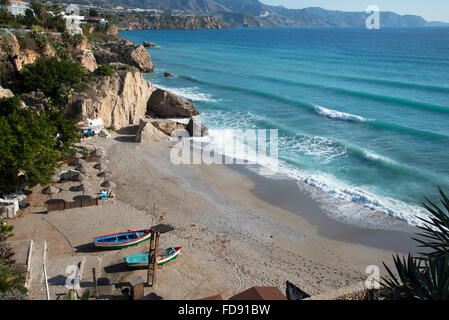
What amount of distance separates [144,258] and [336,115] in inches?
1088

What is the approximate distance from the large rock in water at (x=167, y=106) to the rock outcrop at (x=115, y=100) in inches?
41.9

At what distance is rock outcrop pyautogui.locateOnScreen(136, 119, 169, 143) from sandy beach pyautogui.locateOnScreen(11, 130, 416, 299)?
4616 millimetres

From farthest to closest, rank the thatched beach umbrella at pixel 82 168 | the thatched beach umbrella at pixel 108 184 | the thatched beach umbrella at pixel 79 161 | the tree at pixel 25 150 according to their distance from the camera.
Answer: the thatched beach umbrella at pixel 79 161, the thatched beach umbrella at pixel 82 168, the thatched beach umbrella at pixel 108 184, the tree at pixel 25 150

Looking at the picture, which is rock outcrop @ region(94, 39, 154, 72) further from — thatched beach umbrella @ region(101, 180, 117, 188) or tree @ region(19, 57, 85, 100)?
thatched beach umbrella @ region(101, 180, 117, 188)

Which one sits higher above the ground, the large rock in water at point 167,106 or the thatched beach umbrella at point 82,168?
the large rock in water at point 167,106

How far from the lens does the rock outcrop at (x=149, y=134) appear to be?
2750 cm

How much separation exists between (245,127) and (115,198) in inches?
651

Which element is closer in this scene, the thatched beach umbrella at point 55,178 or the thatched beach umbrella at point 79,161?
the thatched beach umbrella at point 55,178

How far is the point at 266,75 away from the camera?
186ft

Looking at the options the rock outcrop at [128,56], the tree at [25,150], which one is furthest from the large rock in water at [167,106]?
the rock outcrop at [128,56]

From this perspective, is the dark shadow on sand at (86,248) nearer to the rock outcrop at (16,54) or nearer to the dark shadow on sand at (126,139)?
the dark shadow on sand at (126,139)

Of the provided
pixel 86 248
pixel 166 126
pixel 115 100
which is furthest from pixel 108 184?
pixel 115 100

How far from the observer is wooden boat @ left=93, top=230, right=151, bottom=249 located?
48.3ft
